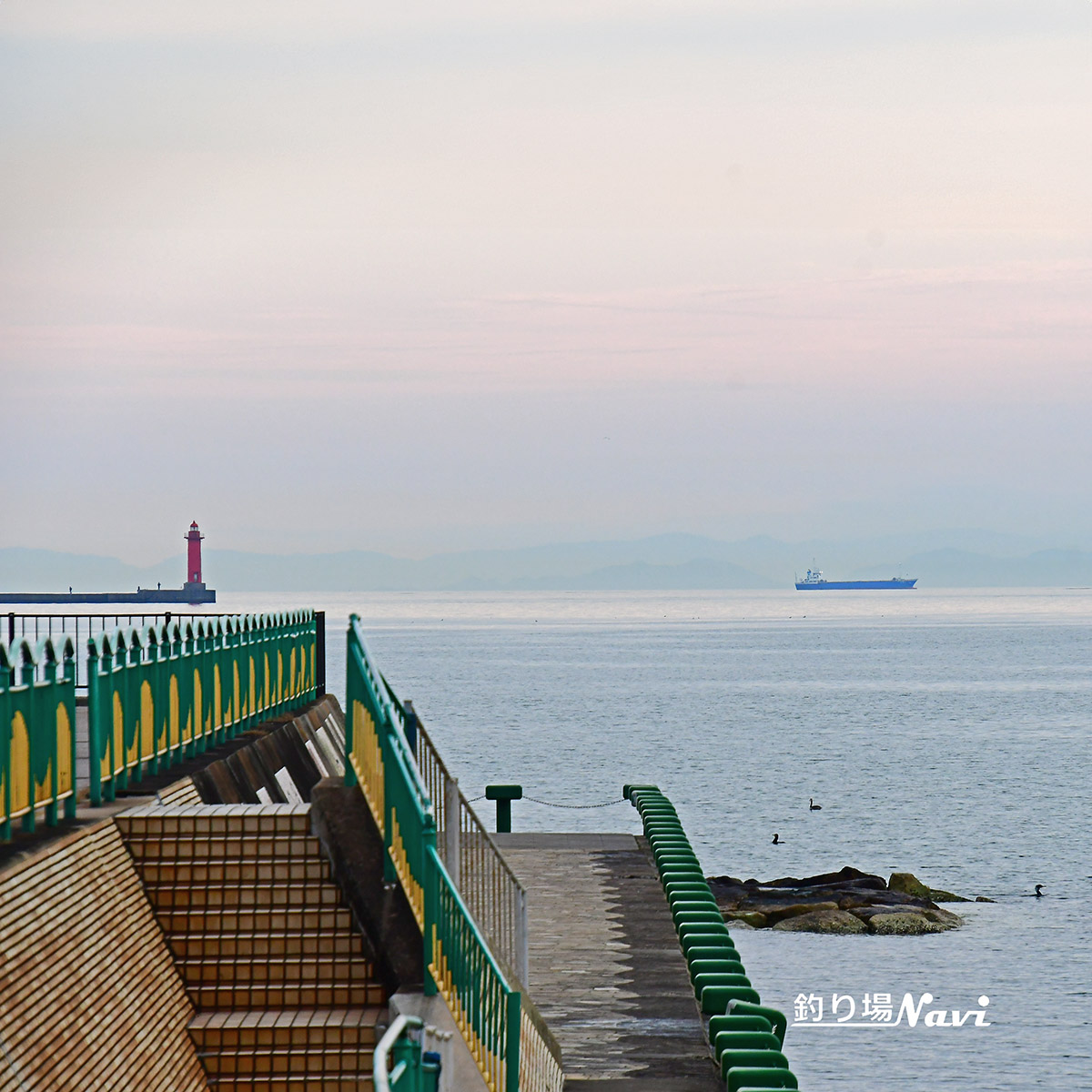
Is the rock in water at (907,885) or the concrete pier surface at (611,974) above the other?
the concrete pier surface at (611,974)

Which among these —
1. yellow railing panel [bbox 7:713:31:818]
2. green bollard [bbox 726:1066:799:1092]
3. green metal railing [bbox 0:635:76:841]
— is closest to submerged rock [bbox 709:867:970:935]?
green bollard [bbox 726:1066:799:1092]

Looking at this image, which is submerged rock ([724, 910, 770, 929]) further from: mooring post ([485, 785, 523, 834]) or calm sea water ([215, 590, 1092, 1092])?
mooring post ([485, 785, 523, 834])

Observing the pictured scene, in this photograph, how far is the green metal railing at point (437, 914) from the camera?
30.3 ft

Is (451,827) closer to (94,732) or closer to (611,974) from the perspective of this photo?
(94,732)

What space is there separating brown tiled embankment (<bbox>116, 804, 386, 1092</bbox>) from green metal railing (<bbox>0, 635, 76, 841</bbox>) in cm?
63

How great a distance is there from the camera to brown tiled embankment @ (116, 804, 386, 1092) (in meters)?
9.49

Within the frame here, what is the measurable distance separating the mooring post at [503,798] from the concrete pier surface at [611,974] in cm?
131

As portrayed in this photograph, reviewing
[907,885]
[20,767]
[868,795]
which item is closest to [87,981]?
[20,767]

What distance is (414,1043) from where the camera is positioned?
6.93 meters

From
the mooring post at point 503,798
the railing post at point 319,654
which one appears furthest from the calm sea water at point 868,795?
the railing post at point 319,654

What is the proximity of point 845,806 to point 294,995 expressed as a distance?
63.7 meters

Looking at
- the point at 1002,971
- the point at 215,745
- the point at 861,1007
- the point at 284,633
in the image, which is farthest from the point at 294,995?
the point at 1002,971

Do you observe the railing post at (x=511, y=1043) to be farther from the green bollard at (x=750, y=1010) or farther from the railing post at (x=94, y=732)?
the green bollard at (x=750, y=1010)

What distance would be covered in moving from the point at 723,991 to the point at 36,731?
816cm
